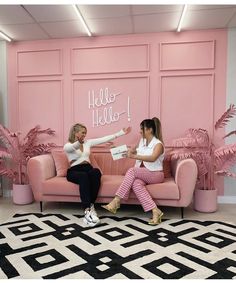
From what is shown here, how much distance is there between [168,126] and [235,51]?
4.45ft

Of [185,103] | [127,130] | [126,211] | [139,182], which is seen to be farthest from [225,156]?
[126,211]

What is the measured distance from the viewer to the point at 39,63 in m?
4.20

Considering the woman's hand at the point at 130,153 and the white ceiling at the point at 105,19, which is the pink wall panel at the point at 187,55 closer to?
the white ceiling at the point at 105,19

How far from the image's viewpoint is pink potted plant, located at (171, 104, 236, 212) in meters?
3.47

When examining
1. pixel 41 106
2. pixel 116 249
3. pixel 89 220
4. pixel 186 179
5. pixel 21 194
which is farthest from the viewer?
pixel 41 106

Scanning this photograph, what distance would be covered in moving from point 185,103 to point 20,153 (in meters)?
2.46

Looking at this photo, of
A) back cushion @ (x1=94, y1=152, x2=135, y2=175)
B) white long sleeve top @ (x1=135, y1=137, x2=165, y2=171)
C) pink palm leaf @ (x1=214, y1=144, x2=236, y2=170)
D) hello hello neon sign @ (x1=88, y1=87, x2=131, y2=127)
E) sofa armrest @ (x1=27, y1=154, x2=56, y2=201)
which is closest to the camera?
white long sleeve top @ (x1=135, y1=137, x2=165, y2=171)

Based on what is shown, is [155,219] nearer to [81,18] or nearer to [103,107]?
[103,107]

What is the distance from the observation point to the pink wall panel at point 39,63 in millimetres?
4172

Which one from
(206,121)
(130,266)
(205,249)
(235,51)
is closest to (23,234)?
(130,266)

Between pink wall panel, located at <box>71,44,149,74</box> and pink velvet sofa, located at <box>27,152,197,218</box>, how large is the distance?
127cm

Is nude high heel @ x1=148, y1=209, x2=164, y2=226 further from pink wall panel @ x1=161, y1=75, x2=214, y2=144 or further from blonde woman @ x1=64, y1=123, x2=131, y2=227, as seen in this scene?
pink wall panel @ x1=161, y1=75, x2=214, y2=144

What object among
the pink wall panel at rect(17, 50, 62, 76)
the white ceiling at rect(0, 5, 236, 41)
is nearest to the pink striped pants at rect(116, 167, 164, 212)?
the white ceiling at rect(0, 5, 236, 41)

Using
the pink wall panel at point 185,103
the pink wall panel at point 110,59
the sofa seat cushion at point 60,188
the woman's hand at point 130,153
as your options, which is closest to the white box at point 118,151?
the woman's hand at point 130,153
